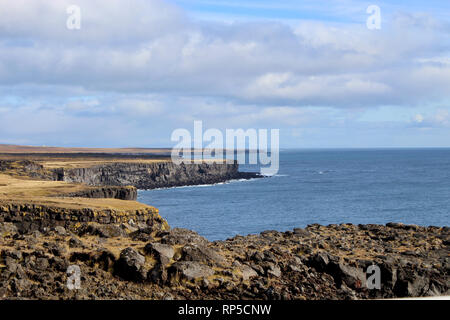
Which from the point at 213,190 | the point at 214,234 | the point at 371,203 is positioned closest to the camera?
the point at 214,234

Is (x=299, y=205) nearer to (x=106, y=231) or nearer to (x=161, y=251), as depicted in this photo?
(x=106, y=231)

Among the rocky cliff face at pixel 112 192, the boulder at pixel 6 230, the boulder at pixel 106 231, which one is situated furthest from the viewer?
the rocky cliff face at pixel 112 192

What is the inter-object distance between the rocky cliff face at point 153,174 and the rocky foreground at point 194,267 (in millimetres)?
93890

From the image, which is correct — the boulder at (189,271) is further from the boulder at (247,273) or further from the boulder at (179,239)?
the boulder at (179,239)

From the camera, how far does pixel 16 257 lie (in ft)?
52.7

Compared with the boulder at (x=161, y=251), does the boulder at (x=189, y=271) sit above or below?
below

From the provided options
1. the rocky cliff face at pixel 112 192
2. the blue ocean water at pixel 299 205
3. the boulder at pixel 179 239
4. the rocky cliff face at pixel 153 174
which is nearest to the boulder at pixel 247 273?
the boulder at pixel 179 239

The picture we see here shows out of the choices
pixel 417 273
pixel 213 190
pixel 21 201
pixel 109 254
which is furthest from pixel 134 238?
pixel 213 190

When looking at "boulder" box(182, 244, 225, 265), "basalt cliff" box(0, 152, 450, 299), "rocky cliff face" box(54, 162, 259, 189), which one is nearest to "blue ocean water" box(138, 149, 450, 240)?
"rocky cliff face" box(54, 162, 259, 189)

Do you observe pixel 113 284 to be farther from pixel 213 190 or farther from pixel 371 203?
pixel 213 190

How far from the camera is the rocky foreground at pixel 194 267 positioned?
49.8 feet

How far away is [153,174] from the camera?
137 m

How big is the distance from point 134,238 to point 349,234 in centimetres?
1097

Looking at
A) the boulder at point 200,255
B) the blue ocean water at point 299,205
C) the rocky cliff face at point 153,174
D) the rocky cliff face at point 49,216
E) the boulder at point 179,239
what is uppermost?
the boulder at point 179,239
